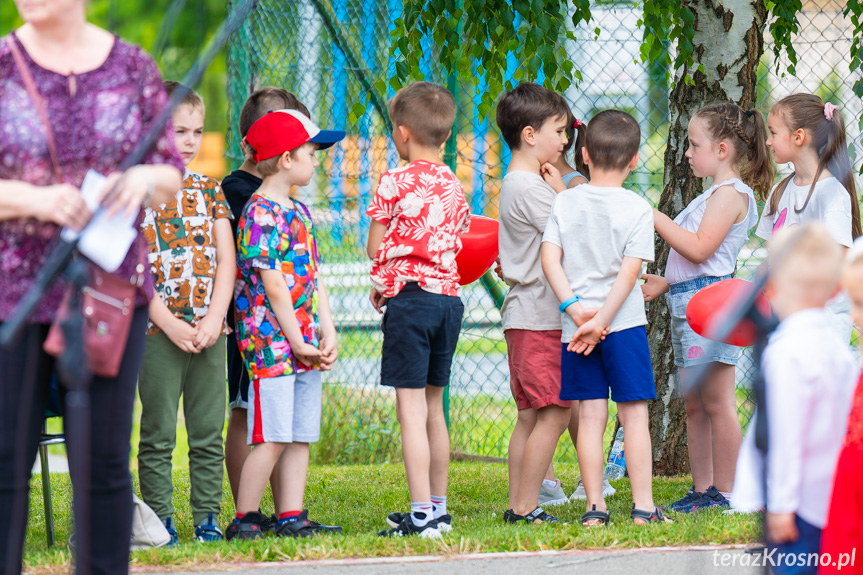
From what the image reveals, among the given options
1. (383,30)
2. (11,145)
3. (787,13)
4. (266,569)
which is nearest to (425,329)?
(266,569)

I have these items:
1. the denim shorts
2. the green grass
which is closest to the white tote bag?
the green grass

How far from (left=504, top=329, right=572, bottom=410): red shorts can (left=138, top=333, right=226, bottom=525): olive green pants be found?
1095 mm

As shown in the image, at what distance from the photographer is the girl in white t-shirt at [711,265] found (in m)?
3.73

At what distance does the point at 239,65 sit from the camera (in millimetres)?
5883

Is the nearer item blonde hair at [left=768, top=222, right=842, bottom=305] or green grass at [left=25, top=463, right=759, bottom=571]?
blonde hair at [left=768, top=222, right=842, bottom=305]

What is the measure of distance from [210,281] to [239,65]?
2.94 meters

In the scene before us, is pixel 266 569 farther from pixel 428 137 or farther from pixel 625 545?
pixel 428 137

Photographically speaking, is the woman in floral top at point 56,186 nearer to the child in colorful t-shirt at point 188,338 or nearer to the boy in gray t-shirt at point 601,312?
the child in colorful t-shirt at point 188,338

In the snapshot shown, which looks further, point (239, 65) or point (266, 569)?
point (239, 65)

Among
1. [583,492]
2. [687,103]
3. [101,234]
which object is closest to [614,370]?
[583,492]

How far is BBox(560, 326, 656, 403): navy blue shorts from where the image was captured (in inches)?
132

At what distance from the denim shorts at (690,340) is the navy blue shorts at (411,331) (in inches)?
40.1

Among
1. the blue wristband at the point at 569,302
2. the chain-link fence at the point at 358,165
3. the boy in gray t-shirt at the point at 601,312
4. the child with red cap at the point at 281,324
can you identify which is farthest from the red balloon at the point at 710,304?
the chain-link fence at the point at 358,165

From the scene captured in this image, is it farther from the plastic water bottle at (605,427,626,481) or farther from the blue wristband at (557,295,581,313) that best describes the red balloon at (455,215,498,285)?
the plastic water bottle at (605,427,626,481)
